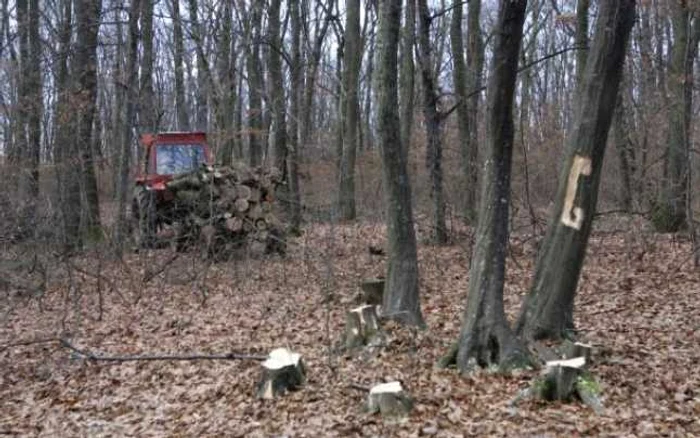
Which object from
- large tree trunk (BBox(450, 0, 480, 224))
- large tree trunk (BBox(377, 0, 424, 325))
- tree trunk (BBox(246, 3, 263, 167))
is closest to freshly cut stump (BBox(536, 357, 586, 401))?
large tree trunk (BBox(377, 0, 424, 325))

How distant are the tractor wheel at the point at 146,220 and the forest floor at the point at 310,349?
1.11 ft

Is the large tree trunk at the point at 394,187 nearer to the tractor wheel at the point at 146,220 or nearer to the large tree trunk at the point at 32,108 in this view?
the tractor wheel at the point at 146,220

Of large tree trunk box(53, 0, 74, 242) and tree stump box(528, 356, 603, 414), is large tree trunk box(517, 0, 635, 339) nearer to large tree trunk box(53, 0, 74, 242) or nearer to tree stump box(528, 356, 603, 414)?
tree stump box(528, 356, 603, 414)

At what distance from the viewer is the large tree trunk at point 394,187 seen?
309 inches

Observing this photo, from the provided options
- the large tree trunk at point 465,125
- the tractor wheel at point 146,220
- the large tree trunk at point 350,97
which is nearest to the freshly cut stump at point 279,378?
the tractor wheel at point 146,220

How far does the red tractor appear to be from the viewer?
44.3ft

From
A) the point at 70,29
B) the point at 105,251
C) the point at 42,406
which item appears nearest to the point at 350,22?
the point at 70,29

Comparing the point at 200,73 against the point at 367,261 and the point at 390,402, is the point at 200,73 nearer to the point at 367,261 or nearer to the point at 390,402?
the point at 367,261

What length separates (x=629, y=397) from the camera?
5727mm

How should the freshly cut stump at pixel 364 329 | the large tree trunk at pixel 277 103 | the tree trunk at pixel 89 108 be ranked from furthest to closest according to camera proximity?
the large tree trunk at pixel 277 103
the tree trunk at pixel 89 108
the freshly cut stump at pixel 364 329

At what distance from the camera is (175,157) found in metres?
15.7

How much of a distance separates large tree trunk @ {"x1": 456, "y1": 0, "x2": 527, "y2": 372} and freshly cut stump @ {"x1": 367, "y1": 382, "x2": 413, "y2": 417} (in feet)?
3.29

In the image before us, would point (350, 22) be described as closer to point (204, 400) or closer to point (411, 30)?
point (411, 30)

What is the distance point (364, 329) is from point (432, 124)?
6.08 metres
